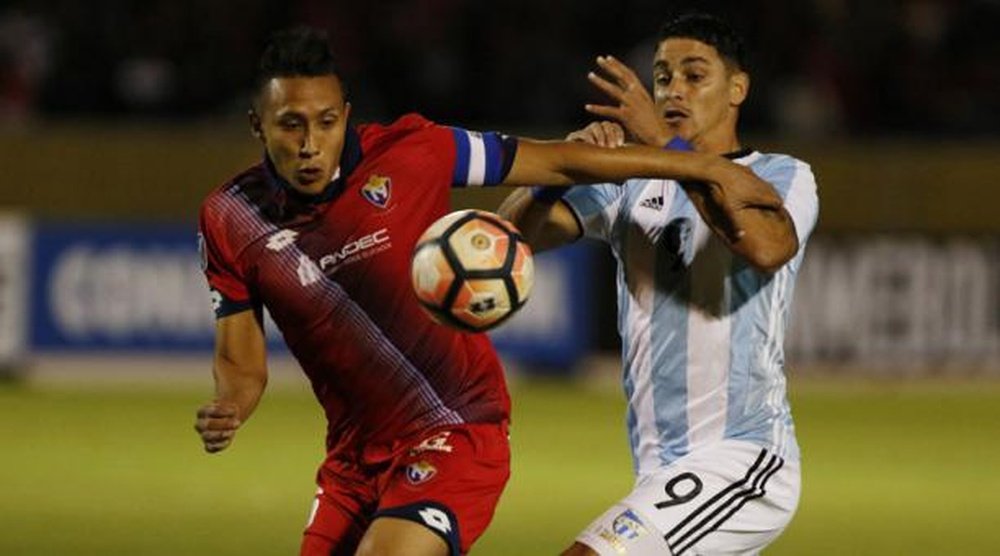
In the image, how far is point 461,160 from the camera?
613cm

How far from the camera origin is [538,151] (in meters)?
6.05

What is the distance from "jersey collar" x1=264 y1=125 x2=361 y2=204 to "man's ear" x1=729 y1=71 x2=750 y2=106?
1.15 meters

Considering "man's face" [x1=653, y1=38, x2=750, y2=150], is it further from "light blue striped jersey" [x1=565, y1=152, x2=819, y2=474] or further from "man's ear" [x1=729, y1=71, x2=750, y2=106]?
"light blue striped jersey" [x1=565, y1=152, x2=819, y2=474]

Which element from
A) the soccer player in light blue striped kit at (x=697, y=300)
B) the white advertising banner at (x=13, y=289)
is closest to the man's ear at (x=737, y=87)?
the soccer player in light blue striped kit at (x=697, y=300)

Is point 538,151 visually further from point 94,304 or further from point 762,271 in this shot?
point 94,304

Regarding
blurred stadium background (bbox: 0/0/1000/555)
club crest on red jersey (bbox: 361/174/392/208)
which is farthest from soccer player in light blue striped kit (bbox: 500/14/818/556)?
blurred stadium background (bbox: 0/0/1000/555)

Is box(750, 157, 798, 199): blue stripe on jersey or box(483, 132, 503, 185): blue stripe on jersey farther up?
box(483, 132, 503, 185): blue stripe on jersey

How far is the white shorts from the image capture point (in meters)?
5.92

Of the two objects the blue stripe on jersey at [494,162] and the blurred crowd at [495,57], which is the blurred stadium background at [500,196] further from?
the blue stripe on jersey at [494,162]

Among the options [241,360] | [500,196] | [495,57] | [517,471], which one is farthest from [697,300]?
[495,57]

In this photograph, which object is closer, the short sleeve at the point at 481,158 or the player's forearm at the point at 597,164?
the player's forearm at the point at 597,164

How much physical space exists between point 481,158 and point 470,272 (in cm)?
51

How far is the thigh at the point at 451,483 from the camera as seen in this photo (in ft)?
19.2

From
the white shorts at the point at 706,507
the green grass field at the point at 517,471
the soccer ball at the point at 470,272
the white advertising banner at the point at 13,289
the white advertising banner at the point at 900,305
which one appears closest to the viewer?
the soccer ball at the point at 470,272
